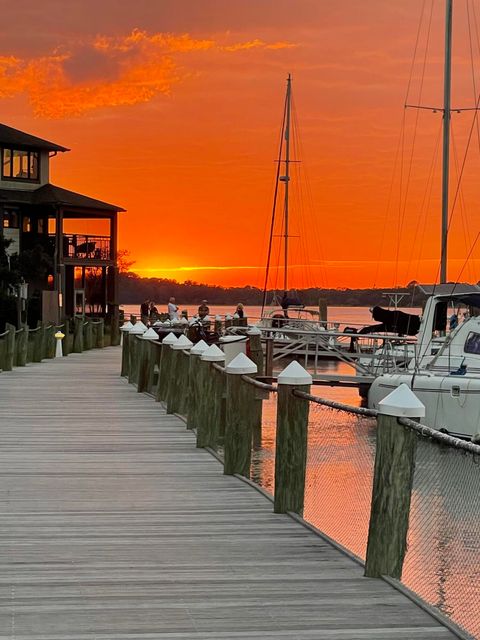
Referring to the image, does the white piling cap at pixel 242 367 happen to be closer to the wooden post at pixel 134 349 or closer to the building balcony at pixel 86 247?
the wooden post at pixel 134 349

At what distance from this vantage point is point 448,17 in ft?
101

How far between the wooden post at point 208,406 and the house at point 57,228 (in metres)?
39.6

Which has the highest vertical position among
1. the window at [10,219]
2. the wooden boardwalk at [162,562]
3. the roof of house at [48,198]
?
the roof of house at [48,198]

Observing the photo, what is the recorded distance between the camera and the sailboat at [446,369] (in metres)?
19.3

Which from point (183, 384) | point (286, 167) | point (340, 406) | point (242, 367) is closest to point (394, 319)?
point (183, 384)

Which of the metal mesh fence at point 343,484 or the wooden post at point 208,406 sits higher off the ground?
the wooden post at point 208,406

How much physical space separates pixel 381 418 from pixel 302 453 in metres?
2.14

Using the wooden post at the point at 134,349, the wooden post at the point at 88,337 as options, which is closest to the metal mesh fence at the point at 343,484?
the wooden post at the point at 134,349

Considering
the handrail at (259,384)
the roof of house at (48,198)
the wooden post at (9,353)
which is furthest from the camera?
the roof of house at (48,198)

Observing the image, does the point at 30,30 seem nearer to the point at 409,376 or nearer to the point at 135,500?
the point at 409,376

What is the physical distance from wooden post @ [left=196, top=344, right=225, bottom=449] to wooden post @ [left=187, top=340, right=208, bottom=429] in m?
0.34

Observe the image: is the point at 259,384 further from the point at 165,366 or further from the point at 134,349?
the point at 134,349

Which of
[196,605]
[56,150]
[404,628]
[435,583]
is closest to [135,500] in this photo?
[435,583]

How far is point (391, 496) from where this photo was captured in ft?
22.4
